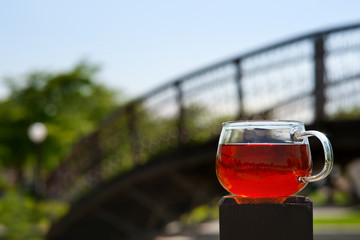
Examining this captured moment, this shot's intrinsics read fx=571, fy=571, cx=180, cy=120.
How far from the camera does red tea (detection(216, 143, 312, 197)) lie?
1.98 meters

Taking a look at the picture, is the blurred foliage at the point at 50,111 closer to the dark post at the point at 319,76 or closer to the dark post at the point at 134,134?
the dark post at the point at 134,134

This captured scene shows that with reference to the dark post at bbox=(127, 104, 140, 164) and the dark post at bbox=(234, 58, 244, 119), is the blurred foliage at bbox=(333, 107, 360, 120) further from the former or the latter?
the dark post at bbox=(127, 104, 140, 164)

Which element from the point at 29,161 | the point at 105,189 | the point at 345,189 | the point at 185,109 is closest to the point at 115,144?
the point at 105,189

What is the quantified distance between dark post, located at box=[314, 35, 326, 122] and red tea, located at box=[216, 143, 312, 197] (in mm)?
6472


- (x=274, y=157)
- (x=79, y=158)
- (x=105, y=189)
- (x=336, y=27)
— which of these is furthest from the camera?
(x=79, y=158)

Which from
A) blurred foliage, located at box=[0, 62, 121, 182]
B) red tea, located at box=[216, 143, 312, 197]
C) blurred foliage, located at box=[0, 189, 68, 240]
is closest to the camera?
red tea, located at box=[216, 143, 312, 197]

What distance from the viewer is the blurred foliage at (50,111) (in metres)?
36.8

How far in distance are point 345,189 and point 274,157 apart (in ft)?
94.9

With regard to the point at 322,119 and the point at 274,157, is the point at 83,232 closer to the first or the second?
the point at 322,119

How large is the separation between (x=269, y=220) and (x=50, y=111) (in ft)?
125

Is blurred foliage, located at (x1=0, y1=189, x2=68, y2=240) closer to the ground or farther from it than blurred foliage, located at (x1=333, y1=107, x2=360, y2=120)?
closer to the ground

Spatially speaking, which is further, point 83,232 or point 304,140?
point 83,232

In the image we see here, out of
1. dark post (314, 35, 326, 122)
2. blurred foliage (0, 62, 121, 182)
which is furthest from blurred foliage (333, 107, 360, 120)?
blurred foliage (0, 62, 121, 182)

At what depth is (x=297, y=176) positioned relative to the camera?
201cm
